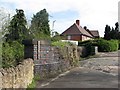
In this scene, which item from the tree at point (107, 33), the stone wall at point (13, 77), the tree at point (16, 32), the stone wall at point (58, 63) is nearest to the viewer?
the stone wall at point (13, 77)

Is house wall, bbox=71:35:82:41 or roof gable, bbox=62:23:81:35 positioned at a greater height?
roof gable, bbox=62:23:81:35

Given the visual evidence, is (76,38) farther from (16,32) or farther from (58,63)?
(58,63)

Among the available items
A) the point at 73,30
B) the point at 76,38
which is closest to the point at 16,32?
the point at 76,38

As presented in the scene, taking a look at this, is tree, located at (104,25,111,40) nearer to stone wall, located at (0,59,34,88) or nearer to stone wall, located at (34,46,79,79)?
stone wall, located at (34,46,79,79)

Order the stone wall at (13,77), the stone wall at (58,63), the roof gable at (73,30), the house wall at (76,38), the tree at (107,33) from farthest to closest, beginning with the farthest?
the roof gable at (73,30) < the house wall at (76,38) < the tree at (107,33) < the stone wall at (58,63) < the stone wall at (13,77)

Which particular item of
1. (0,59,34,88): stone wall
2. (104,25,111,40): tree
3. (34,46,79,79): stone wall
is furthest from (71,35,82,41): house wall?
(0,59,34,88): stone wall

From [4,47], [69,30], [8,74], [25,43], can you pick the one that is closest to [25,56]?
[25,43]

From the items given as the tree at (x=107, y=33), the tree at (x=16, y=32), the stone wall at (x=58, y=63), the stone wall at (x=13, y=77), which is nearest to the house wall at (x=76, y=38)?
the tree at (x=107, y=33)

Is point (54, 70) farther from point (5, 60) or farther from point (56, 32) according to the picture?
point (56, 32)

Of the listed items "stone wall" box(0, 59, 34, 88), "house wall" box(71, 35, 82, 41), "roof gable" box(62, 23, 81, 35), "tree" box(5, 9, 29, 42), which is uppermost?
"roof gable" box(62, 23, 81, 35)

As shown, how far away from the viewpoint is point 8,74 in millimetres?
6719

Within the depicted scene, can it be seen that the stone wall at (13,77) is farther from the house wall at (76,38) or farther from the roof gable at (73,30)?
the roof gable at (73,30)

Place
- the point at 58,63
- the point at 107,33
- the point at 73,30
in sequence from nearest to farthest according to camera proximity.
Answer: the point at 58,63 < the point at 107,33 < the point at 73,30

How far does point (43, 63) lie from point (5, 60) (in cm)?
310
